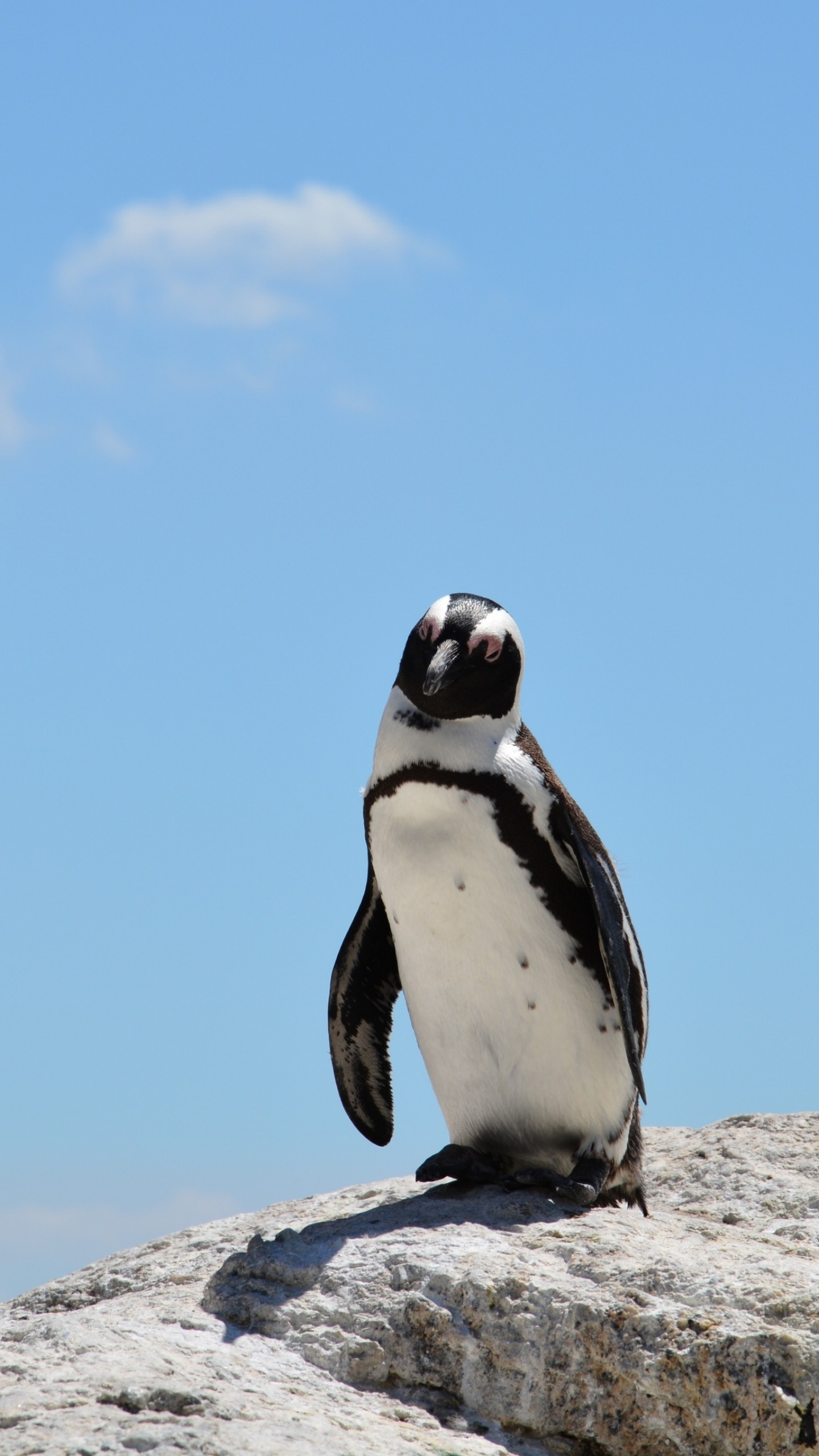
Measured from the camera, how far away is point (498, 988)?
13.8 ft

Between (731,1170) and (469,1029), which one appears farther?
(731,1170)

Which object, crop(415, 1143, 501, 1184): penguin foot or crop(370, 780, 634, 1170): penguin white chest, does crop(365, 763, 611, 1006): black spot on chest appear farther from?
crop(415, 1143, 501, 1184): penguin foot

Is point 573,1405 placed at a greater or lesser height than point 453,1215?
lesser

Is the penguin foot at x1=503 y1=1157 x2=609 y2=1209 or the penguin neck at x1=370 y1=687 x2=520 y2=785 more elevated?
the penguin neck at x1=370 y1=687 x2=520 y2=785

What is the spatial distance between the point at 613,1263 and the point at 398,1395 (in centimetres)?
59

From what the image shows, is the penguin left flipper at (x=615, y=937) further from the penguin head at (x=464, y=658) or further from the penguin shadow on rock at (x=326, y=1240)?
the penguin shadow on rock at (x=326, y=1240)

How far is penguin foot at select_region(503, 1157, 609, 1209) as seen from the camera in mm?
4023

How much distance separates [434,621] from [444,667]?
245 mm

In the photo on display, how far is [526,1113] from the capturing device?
428cm

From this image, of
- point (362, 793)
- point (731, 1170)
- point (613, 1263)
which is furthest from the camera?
point (731, 1170)

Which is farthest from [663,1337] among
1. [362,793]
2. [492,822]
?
[362,793]

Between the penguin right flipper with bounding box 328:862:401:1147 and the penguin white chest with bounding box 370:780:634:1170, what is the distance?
0.57 meters

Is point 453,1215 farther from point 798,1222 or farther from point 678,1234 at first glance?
point 798,1222

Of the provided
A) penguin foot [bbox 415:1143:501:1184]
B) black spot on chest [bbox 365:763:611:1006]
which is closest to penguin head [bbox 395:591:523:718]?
black spot on chest [bbox 365:763:611:1006]
